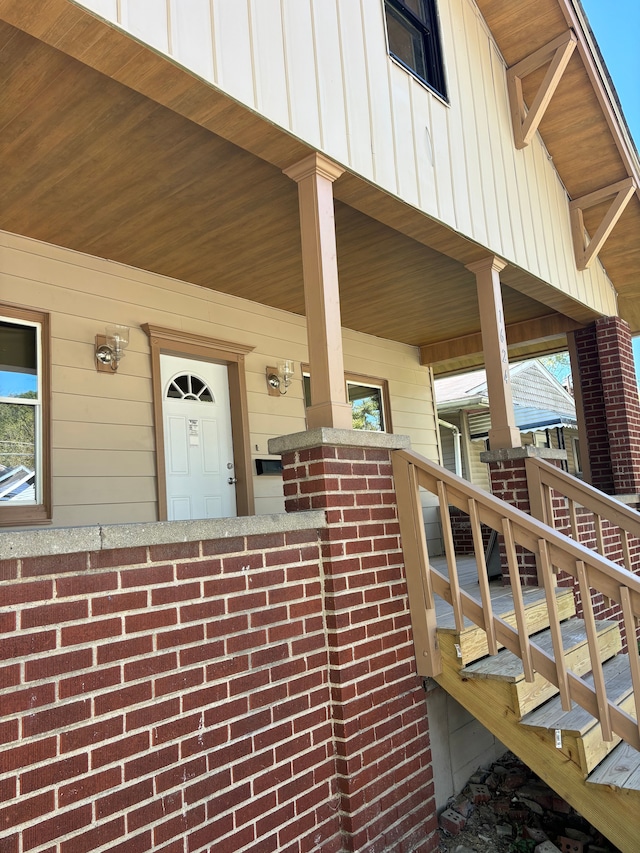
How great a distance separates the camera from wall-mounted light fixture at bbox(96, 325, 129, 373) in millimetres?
4574

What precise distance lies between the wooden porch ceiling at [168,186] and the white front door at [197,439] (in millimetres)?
760

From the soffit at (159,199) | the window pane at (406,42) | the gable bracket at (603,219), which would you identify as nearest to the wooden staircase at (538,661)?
the soffit at (159,199)

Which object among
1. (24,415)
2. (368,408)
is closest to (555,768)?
(24,415)

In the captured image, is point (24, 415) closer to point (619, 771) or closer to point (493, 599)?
point (493, 599)

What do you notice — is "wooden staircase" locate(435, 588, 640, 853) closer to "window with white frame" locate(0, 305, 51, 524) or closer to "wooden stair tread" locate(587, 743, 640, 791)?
"wooden stair tread" locate(587, 743, 640, 791)

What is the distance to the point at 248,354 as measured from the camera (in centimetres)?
581

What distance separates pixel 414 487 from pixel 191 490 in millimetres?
2351

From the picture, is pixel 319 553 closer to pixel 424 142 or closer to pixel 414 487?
pixel 414 487

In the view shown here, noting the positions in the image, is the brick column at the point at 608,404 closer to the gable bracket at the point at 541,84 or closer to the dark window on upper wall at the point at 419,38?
the gable bracket at the point at 541,84

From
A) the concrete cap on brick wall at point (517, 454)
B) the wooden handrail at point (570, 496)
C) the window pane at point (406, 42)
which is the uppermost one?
the window pane at point (406, 42)

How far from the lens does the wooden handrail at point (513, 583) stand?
8.48 ft

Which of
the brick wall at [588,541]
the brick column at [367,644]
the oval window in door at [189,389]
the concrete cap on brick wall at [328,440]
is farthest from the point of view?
the oval window in door at [189,389]

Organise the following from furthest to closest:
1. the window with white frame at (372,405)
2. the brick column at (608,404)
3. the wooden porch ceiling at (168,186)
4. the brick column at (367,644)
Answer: the window with white frame at (372,405), the brick column at (608,404), the brick column at (367,644), the wooden porch ceiling at (168,186)

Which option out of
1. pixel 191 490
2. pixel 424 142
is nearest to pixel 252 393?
pixel 191 490
